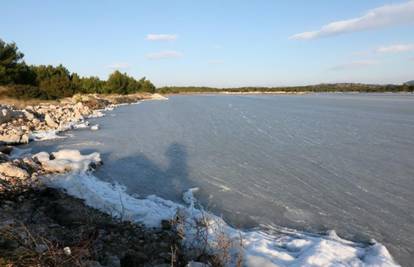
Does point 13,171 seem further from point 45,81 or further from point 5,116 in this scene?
point 45,81

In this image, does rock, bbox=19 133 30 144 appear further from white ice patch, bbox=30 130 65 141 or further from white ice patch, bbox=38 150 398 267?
white ice patch, bbox=38 150 398 267

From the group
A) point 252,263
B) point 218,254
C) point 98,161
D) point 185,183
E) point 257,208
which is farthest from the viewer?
point 98,161

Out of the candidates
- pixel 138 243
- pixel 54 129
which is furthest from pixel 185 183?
pixel 54 129

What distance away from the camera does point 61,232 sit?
5371 millimetres

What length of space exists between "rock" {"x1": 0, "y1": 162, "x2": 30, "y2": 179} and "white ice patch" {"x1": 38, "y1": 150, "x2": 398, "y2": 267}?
2.00 feet

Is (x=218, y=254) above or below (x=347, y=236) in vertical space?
above

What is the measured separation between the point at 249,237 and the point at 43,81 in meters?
51.5

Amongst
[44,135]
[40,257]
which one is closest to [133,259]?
[40,257]

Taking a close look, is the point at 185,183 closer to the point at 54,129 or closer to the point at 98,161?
the point at 98,161

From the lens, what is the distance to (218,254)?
4633 mm

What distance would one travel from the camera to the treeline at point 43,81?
3762 centimetres

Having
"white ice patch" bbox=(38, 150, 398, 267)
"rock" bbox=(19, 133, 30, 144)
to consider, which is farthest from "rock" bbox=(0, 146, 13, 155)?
"white ice patch" bbox=(38, 150, 398, 267)

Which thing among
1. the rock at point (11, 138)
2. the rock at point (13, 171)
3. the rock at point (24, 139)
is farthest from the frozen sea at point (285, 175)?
the rock at point (13, 171)

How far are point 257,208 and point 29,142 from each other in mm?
12718
